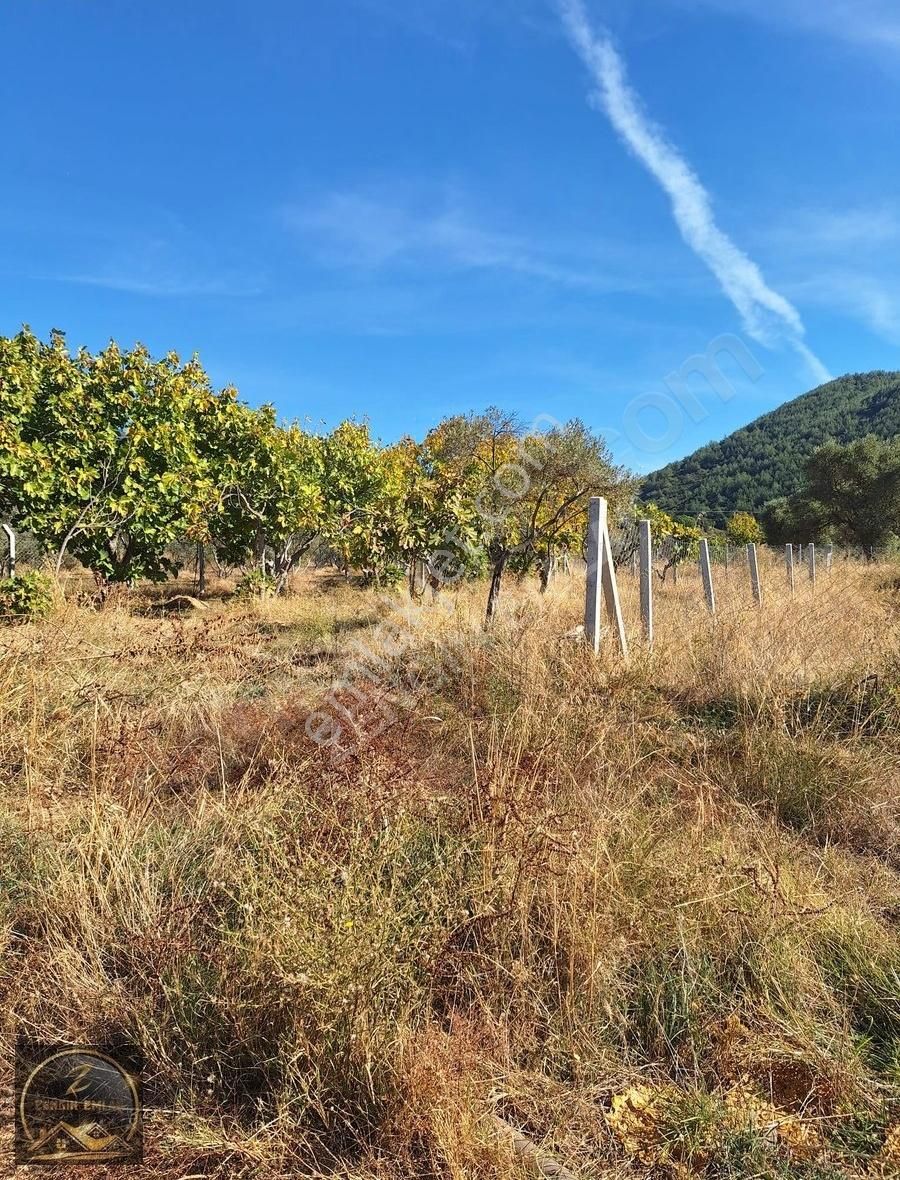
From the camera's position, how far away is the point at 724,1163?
1.41m

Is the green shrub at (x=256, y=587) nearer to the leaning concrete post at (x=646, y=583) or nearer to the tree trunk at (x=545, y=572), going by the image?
the tree trunk at (x=545, y=572)

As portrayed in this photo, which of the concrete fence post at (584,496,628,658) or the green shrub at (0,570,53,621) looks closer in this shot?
the concrete fence post at (584,496,628,658)

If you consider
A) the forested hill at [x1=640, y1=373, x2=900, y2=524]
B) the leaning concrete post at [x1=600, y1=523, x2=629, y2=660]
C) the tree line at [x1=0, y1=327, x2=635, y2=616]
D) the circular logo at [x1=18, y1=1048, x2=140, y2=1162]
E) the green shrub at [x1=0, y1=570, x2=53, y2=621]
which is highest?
the forested hill at [x1=640, y1=373, x2=900, y2=524]

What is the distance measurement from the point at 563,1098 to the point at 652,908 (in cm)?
69

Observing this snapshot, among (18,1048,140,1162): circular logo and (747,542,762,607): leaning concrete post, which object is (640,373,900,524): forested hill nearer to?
(747,542,762,607): leaning concrete post

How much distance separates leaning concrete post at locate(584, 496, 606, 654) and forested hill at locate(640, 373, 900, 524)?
22.2 metres

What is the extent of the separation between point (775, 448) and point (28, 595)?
33.8m

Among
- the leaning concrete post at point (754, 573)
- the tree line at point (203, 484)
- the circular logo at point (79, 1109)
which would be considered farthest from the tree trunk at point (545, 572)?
the circular logo at point (79, 1109)

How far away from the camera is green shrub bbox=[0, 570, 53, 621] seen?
20.5ft

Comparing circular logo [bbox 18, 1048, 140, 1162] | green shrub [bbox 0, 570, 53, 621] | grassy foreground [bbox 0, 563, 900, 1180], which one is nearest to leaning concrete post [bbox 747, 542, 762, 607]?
grassy foreground [bbox 0, 563, 900, 1180]

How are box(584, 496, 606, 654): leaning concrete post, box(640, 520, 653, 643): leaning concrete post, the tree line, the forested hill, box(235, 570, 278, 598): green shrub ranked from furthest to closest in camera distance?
1. the forested hill
2. box(235, 570, 278, 598): green shrub
3. the tree line
4. box(640, 520, 653, 643): leaning concrete post
5. box(584, 496, 606, 654): leaning concrete post

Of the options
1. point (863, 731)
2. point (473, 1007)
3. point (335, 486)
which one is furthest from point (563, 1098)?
point (335, 486)

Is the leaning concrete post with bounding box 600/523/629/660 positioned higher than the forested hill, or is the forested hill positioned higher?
the forested hill

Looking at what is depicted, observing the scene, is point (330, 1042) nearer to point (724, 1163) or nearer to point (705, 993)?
point (724, 1163)
